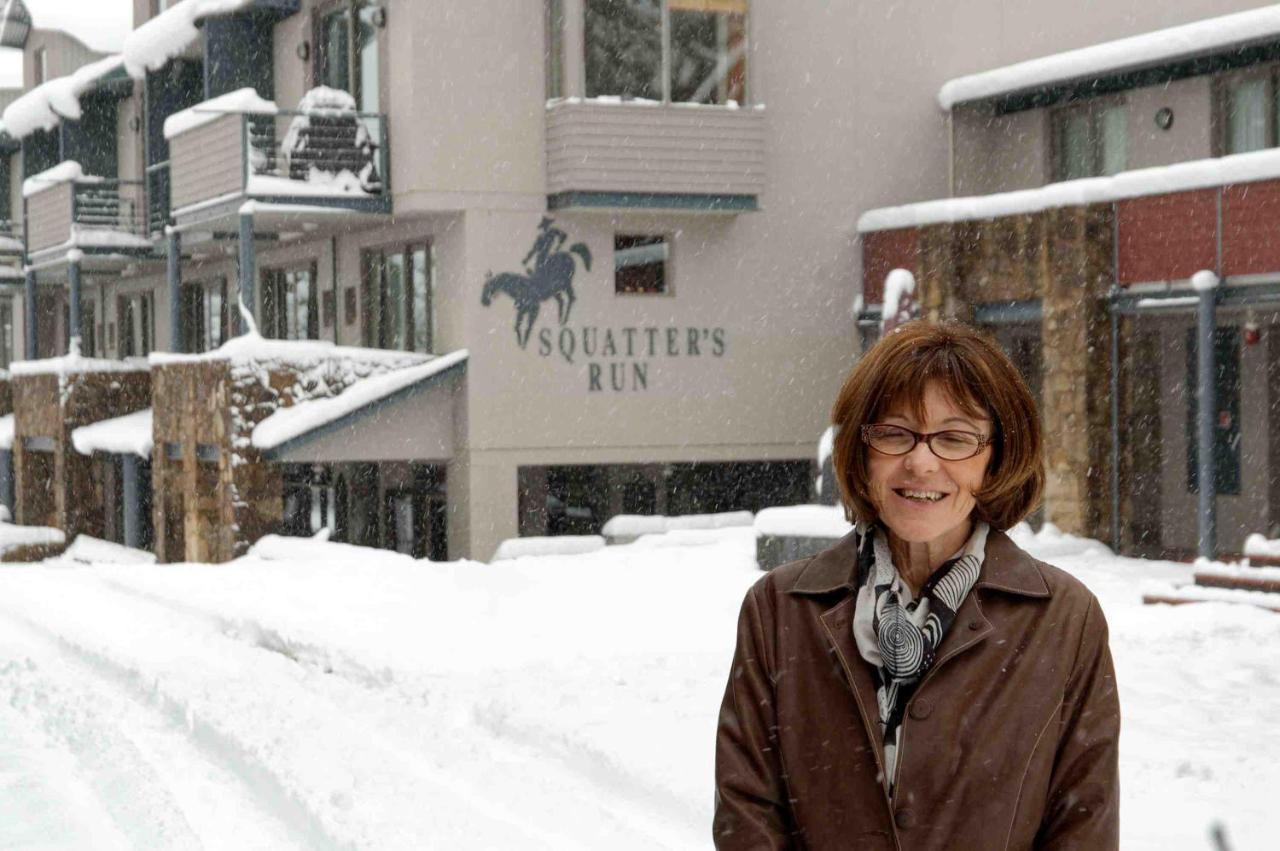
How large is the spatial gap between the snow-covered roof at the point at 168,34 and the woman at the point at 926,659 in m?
23.5

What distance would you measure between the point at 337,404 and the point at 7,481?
17.7 metres

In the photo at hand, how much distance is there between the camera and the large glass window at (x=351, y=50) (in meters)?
23.2

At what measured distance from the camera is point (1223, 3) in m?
21.4

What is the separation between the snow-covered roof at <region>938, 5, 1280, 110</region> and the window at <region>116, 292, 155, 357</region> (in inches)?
667

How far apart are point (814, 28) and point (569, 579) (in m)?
10.4

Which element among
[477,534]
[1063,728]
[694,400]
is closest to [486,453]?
[477,534]

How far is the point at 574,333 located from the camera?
22.6 m

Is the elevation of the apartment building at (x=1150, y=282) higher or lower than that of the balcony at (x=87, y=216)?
lower

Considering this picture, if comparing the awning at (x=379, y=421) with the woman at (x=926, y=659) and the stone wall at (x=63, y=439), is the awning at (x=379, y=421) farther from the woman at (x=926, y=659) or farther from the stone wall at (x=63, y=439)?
the woman at (x=926, y=659)

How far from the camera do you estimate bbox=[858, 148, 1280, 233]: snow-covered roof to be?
16750mm

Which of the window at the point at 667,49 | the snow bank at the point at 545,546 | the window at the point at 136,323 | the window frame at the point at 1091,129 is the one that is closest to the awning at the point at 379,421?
the snow bank at the point at 545,546

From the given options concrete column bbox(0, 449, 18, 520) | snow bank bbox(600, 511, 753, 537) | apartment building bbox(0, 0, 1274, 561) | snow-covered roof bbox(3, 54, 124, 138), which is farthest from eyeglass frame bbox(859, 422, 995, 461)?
concrete column bbox(0, 449, 18, 520)

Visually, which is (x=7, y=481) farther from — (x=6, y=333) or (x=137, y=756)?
(x=137, y=756)

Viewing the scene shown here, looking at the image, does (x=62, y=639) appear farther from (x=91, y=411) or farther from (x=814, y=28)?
(x=91, y=411)
